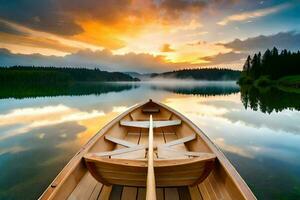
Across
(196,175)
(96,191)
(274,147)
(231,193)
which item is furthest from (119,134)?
(274,147)

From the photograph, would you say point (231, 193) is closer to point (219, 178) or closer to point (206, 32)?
point (219, 178)

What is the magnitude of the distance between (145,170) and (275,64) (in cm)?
5824

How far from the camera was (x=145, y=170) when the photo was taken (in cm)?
270

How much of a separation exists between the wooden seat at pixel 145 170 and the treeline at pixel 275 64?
56657 mm

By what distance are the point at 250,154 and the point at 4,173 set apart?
6.49 metres

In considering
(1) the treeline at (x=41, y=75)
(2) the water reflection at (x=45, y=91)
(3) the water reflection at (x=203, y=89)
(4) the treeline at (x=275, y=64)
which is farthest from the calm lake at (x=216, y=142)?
(1) the treeline at (x=41, y=75)

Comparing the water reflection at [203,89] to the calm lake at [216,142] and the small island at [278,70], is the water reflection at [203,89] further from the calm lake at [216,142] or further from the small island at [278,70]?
the calm lake at [216,142]

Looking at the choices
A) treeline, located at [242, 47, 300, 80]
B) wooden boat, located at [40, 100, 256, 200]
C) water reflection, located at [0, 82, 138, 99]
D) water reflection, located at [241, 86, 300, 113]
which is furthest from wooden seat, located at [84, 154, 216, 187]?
treeline, located at [242, 47, 300, 80]

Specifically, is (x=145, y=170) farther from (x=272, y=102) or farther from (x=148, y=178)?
(x=272, y=102)

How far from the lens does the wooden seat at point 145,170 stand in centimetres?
271

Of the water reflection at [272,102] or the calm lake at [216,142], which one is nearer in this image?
the calm lake at [216,142]

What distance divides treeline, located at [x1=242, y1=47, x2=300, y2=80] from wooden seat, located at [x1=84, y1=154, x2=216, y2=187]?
5666 centimetres

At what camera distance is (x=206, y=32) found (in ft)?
62.5

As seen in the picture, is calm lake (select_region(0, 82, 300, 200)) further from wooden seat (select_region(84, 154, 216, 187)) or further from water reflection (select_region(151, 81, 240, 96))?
water reflection (select_region(151, 81, 240, 96))
